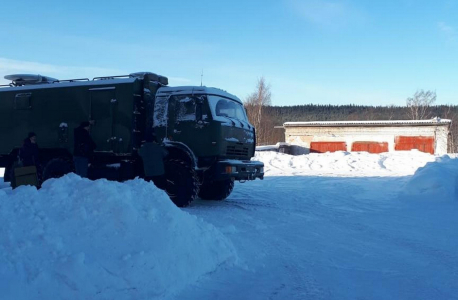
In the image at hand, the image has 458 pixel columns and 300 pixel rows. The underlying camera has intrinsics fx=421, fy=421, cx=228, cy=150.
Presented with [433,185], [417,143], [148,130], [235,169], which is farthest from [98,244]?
[417,143]

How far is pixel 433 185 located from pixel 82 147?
9202 mm

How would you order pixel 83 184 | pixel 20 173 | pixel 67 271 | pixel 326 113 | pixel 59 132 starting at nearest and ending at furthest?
pixel 67 271
pixel 83 184
pixel 20 173
pixel 59 132
pixel 326 113

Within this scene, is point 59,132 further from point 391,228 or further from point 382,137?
point 382,137

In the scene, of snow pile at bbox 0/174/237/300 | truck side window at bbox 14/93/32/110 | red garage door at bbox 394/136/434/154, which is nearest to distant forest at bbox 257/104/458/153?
red garage door at bbox 394/136/434/154

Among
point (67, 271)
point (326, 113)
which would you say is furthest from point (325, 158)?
point (326, 113)

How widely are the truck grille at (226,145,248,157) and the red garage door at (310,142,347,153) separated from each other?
3215 cm

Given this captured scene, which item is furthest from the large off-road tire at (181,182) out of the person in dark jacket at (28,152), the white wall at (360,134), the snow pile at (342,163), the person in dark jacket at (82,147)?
the white wall at (360,134)

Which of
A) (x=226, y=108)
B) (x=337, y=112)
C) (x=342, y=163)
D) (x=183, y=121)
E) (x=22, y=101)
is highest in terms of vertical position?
(x=337, y=112)

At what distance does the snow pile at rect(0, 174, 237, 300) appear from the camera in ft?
12.2

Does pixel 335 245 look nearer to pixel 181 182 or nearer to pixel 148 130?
pixel 181 182

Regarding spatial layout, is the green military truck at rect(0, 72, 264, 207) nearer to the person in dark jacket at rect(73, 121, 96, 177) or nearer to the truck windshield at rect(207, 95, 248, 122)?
the truck windshield at rect(207, 95, 248, 122)

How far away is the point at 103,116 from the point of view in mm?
10094

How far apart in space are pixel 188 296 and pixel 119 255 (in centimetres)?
80

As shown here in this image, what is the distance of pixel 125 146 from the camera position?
32.1ft
